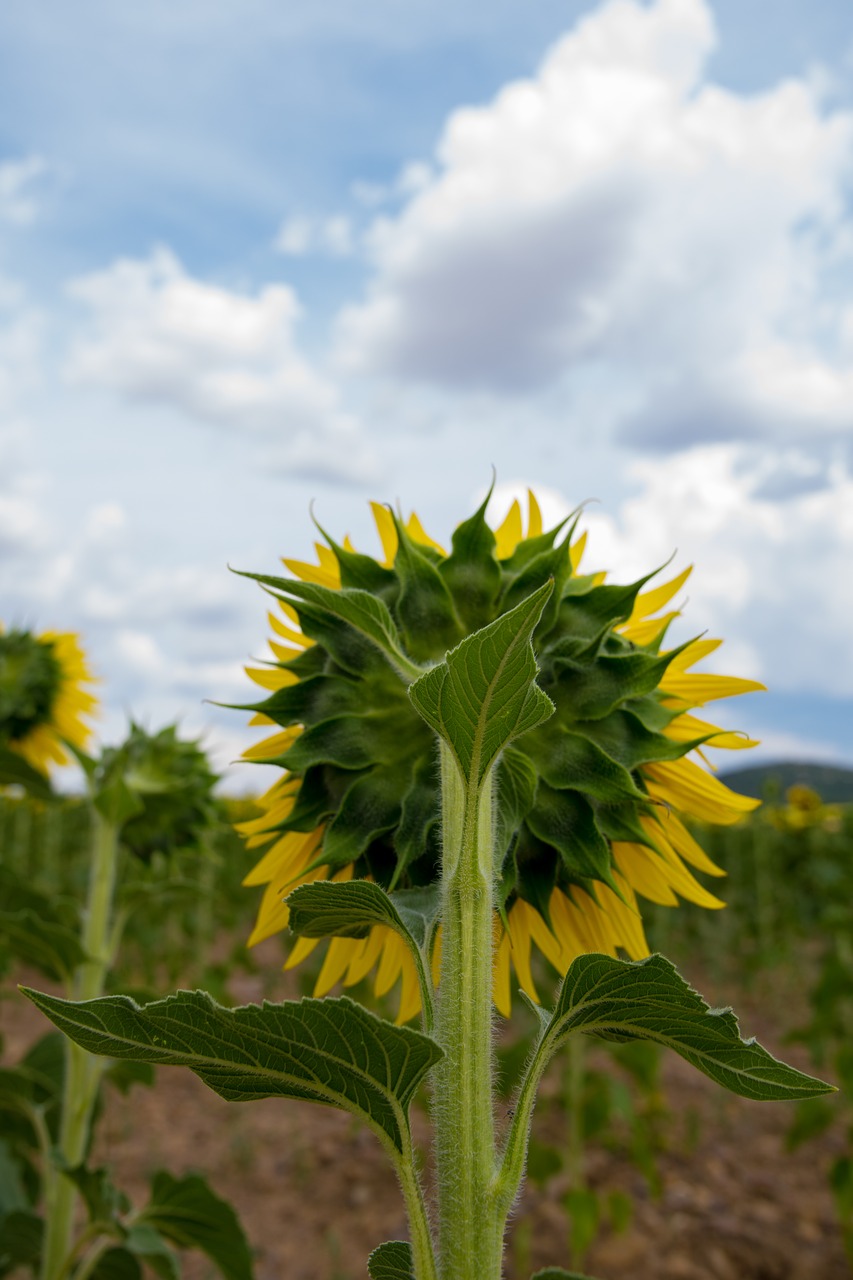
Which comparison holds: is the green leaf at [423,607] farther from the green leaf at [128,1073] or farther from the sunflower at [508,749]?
the green leaf at [128,1073]

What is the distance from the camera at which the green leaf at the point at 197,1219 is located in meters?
2.22

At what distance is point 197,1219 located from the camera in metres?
2.29

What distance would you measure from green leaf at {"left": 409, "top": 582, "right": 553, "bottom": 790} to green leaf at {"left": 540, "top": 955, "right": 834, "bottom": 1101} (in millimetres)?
184

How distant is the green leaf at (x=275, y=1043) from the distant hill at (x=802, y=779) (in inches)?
343

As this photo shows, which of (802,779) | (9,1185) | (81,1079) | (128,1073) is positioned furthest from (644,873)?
(802,779)

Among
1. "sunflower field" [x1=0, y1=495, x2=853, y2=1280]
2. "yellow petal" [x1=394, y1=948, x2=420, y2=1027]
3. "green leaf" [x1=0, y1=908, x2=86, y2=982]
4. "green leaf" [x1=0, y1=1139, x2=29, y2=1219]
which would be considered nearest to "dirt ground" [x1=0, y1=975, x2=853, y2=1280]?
"green leaf" [x1=0, y1=1139, x2=29, y2=1219]

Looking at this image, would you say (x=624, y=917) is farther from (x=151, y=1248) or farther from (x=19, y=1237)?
(x=19, y=1237)

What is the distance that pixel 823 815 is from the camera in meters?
11.0

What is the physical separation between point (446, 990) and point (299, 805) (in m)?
0.35

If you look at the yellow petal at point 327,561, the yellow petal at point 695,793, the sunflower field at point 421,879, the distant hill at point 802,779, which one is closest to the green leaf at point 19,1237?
the sunflower field at point 421,879

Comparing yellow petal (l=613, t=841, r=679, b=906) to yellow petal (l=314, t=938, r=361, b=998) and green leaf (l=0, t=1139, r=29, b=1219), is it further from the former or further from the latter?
green leaf (l=0, t=1139, r=29, b=1219)

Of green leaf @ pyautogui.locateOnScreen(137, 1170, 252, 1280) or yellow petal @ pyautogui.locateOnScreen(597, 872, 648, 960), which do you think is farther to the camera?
green leaf @ pyautogui.locateOnScreen(137, 1170, 252, 1280)

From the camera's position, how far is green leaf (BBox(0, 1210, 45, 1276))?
227 centimetres

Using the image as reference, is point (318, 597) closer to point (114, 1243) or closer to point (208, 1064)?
point (208, 1064)
